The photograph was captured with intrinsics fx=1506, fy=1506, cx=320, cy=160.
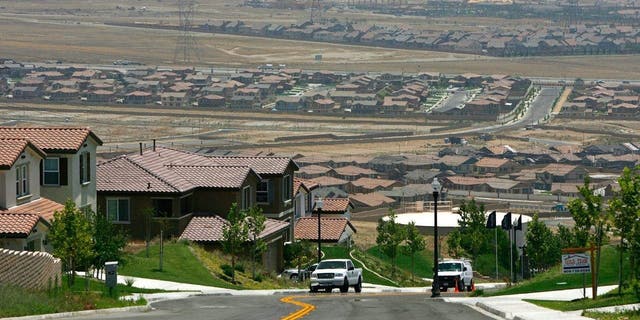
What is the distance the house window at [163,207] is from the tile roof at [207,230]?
2.96 ft

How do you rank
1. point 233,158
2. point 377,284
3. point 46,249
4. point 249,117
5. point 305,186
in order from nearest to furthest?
point 46,249 < point 377,284 < point 233,158 < point 305,186 < point 249,117

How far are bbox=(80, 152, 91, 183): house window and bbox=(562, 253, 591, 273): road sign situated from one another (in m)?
20.2

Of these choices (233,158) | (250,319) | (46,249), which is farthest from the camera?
(233,158)

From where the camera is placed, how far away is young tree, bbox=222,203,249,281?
50094mm

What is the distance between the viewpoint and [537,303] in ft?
110

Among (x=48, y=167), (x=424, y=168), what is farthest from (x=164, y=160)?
(x=424, y=168)

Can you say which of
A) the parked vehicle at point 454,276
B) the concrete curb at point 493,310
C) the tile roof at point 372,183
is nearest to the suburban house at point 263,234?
the parked vehicle at point 454,276

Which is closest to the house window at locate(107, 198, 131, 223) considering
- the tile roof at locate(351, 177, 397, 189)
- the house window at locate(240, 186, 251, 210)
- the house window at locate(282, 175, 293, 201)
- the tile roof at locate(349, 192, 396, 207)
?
the house window at locate(240, 186, 251, 210)

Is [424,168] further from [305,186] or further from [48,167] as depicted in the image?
[48,167]

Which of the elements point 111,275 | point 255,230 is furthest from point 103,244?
point 255,230

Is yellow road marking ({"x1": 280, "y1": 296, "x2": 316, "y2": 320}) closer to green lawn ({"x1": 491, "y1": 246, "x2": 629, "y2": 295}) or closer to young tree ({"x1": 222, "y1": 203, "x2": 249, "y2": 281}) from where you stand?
green lawn ({"x1": 491, "y1": 246, "x2": 629, "y2": 295})

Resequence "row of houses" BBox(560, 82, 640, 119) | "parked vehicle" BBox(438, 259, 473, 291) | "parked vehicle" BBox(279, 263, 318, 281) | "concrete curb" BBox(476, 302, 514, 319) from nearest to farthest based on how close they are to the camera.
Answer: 1. "concrete curb" BBox(476, 302, 514, 319)
2. "parked vehicle" BBox(438, 259, 473, 291)
3. "parked vehicle" BBox(279, 263, 318, 281)
4. "row of houses" BBox(560, 82, 640, 119)

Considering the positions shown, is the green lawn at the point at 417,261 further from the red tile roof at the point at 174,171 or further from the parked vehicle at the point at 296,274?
the parked vehicle at the point at 296,274

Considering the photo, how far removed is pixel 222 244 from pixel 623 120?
14147 centimetres
